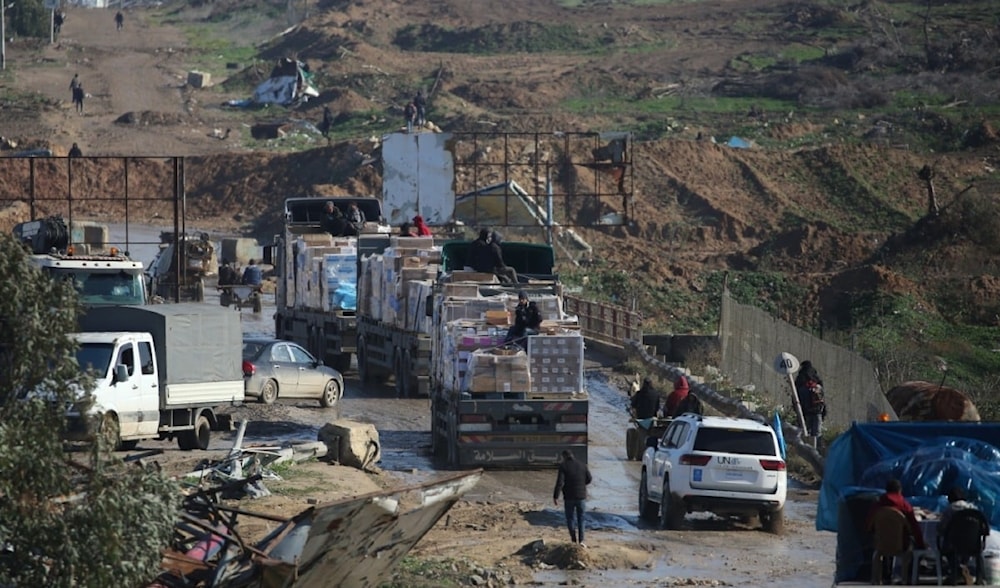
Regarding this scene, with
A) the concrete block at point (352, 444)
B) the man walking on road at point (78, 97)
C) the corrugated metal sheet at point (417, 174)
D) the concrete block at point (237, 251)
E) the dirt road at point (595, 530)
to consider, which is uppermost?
the man walking on road at point (78, 97)

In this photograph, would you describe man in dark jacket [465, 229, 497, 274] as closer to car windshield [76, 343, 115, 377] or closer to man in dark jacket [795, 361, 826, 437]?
man in dark jacket [795, 361, 826, 437]

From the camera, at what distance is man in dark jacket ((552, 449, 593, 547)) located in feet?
65.1

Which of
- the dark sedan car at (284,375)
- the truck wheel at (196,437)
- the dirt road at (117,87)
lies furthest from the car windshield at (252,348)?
the dirt road at (117,87)

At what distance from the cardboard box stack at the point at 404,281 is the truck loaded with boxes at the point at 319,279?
1876mm

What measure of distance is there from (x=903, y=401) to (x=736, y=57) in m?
68.3

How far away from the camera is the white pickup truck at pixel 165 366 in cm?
2409

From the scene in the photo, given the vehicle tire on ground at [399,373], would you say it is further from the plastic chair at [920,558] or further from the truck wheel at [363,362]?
the plastic chair at [920,558]

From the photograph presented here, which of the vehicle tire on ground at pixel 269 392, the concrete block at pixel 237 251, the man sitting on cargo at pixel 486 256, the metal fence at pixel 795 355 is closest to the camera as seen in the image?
the metal fence at pixel 795 355

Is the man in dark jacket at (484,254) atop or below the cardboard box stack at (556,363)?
atop

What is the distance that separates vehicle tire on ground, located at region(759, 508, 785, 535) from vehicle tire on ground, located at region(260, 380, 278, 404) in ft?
39.4

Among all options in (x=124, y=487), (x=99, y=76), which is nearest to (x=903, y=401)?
(x=124, y=487)

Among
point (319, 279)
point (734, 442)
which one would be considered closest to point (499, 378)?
point (734, 442)

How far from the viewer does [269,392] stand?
3145 cm

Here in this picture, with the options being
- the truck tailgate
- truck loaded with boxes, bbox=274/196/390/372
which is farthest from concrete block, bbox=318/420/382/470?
truck loaded with boxes, bbox=274/196/390/372
